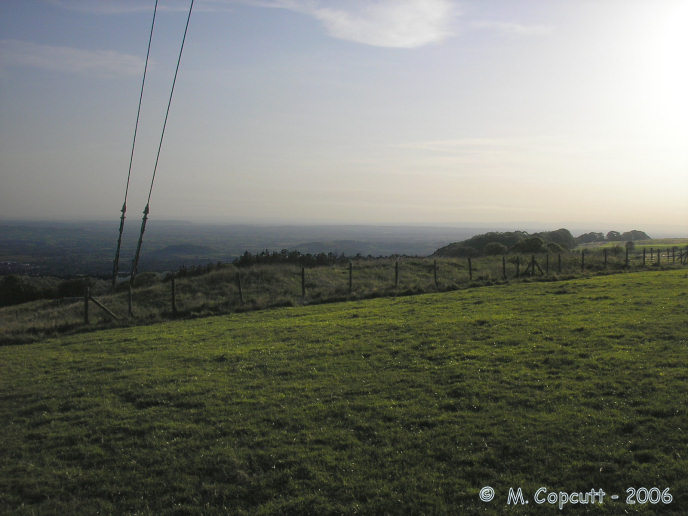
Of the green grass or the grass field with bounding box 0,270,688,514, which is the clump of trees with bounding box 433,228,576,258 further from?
the grass field with bounding box 0,270,688,514

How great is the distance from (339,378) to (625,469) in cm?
624

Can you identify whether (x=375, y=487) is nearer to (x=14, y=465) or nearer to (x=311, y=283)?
(x=14, y=465)

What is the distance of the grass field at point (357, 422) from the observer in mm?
6414

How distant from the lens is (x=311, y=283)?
37.2 m

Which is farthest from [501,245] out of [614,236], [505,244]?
[614,236]

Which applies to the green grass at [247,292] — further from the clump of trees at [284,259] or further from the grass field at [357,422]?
the grass field at [357,422]

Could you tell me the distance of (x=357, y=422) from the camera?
852cm

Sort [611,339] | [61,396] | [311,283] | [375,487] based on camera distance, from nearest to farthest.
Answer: [375,487]
[61,396]
[611,339]
[311,283]

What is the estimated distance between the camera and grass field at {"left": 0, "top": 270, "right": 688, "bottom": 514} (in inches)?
253

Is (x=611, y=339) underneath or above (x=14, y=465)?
above

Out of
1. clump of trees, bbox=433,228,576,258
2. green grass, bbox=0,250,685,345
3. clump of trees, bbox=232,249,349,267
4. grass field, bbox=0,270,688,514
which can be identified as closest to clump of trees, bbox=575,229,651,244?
clump of trees, bbox=433,228,576,258

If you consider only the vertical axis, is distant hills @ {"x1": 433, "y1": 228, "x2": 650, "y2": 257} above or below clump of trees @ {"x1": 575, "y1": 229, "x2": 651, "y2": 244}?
below

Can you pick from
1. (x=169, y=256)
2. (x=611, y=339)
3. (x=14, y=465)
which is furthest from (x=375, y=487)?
(x=169, y=256)

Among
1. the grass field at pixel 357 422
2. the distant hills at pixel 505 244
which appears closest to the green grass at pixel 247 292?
the grass field at pixel 357 422
